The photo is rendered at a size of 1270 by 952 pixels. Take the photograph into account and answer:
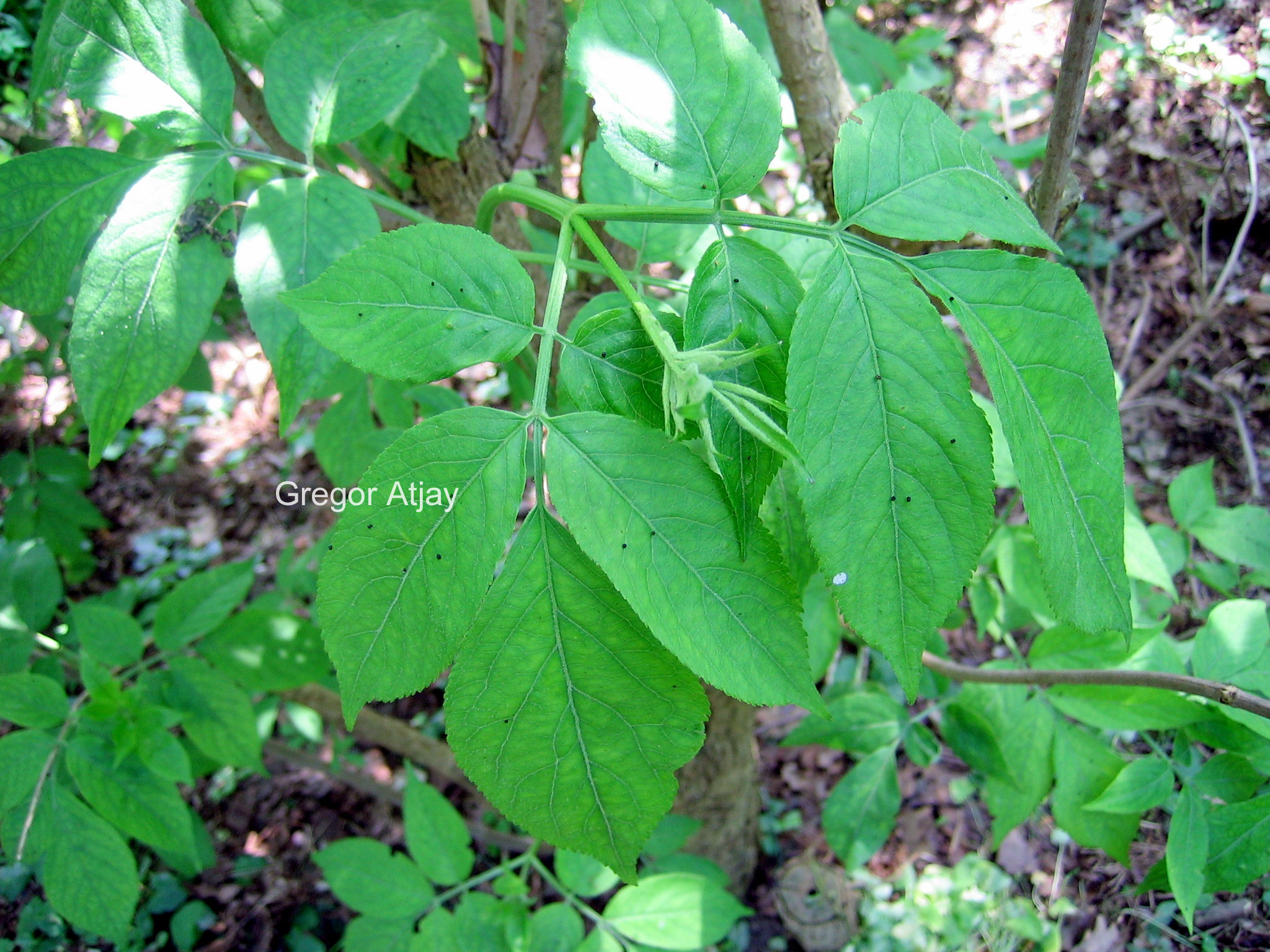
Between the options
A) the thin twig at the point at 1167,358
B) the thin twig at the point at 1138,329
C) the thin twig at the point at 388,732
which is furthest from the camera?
the thin twig at the point at 1138,329

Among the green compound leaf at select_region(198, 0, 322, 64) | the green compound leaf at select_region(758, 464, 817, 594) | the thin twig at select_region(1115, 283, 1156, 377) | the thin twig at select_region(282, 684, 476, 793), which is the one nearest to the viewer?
the green compound leaf at select_region(758, 464, 817, 594)

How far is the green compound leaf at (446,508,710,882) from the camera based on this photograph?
85 centimetres

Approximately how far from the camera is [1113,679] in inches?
52.6

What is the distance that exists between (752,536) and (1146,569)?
45.8 inches

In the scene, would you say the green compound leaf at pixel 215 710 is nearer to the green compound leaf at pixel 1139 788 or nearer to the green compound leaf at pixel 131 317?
the green compound leaf at pixel 131 317

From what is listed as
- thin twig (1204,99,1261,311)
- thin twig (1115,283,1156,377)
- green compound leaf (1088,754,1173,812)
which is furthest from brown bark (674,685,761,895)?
thin twig (1204,99,1261,311)

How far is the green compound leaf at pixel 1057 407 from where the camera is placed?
842mm

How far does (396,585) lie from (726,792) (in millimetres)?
1893

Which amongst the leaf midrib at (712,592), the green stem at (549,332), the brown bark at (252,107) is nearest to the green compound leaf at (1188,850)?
the leaf midrib at (712,592)

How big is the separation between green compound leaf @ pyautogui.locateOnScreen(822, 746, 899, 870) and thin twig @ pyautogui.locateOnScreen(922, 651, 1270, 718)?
0.32 metres

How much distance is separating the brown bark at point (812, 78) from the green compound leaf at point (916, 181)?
0.62 m

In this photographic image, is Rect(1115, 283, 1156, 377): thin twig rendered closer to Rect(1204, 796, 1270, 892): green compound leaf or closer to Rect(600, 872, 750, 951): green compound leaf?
Rect(1204, 796, 1270, 892): green compound leaf

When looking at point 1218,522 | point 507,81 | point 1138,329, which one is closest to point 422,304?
point 507,81

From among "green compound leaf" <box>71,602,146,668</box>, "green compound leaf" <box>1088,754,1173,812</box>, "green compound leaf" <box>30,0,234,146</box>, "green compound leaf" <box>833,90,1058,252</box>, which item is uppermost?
"green compound leaf" <box>30,0,234,146</box>
